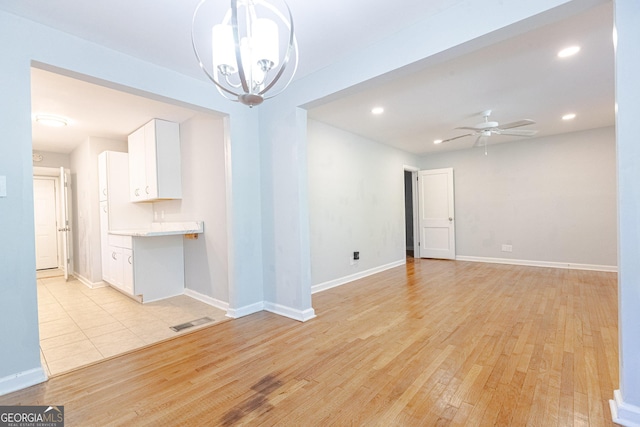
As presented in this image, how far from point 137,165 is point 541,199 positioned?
7.01 metres

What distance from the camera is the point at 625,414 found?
1.45 meters

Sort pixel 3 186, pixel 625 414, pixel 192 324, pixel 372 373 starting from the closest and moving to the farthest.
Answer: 1. pixel 625 414
2. pixel 3 186
3. pixel 372 373
4. pixel 192 324

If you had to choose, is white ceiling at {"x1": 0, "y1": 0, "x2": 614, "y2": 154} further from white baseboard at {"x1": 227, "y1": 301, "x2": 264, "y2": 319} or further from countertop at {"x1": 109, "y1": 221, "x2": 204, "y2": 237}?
white baseboard at {"x1": 227, "y1": 301, "x2": 264, "y2": 319}

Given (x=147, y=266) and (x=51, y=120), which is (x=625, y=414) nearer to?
(x=147, y=266)

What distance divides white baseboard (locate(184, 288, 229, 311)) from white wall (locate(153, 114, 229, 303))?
0.04m

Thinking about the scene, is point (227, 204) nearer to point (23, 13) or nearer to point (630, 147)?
point (23, 13)

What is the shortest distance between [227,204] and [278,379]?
1886mm

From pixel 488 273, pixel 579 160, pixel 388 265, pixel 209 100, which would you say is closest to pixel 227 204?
pixel 209 100

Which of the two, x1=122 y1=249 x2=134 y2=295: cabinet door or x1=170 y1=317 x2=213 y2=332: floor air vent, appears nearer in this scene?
x1=170 y1=317 x2=213 y2=332: floor air vent

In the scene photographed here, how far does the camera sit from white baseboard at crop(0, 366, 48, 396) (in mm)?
1805

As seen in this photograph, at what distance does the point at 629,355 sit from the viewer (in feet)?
4.72

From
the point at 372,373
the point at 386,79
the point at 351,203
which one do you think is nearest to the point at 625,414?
the point at 372,373

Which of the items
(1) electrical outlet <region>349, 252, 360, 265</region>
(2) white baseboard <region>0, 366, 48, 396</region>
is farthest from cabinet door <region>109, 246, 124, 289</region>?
(1) electrical outlet <region>349, 252, 360, 265</region>

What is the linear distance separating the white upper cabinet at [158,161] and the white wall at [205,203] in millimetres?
103
